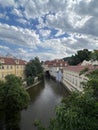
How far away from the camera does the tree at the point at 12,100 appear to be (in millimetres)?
18391

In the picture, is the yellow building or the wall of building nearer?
the wall of building

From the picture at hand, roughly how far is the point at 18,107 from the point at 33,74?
32411 millimetres

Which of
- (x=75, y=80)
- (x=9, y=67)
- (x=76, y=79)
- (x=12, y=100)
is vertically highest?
(x=9, y=67)

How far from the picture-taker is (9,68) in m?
43.8

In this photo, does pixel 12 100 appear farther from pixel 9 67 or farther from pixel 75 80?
pixel 9 67

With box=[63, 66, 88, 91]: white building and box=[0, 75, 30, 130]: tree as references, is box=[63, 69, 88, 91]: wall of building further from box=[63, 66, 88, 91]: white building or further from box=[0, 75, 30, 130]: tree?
box=[0, 75, 30, 130]: tree

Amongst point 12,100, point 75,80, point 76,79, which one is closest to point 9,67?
point 75,80

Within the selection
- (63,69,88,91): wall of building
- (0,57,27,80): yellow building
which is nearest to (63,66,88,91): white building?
(63,69,88,91): wall of building

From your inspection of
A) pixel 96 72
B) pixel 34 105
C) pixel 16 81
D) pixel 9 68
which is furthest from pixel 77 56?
pixel 96 72

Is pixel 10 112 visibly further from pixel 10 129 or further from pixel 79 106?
pixel 79 106

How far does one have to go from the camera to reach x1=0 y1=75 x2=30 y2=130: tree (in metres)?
18.4

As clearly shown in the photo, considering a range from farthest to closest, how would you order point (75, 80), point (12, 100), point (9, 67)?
point (9, 67) → point (75, 80) → point (12, 100)

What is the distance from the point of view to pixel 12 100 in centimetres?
1856

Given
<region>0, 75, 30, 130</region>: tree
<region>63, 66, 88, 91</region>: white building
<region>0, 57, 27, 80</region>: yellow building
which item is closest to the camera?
<region>0, 75, 30, 130</region>: tree
